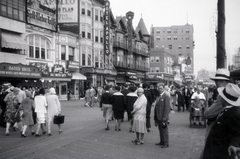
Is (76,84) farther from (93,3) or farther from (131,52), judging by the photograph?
(131,52)

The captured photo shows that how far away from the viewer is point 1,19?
77.4 ft

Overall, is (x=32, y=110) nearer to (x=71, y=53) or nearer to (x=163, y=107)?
(x=163, y=107)

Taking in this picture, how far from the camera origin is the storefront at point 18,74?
72.3 ft

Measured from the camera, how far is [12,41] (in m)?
24.2

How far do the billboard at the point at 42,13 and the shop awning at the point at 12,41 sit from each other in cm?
282

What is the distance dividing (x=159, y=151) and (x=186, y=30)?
4404 inches

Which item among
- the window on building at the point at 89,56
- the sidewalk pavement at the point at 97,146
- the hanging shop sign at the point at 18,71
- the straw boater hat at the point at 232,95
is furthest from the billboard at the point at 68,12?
the straw boater hat at the point at 232,95

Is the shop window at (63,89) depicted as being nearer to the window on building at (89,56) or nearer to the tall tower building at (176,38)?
the window on building at (89,56)

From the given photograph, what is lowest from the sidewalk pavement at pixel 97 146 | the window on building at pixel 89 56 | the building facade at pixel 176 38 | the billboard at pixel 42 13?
the sidewalk pavement at pixel 97 146

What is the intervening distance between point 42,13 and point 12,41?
646cm

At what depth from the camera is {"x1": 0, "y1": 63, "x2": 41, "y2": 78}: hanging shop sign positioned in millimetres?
21859

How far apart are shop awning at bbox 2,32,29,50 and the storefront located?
2.00 meters

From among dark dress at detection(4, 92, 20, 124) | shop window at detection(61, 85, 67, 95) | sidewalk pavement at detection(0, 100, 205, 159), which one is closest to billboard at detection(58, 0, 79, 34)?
shop window at detection(61, 85, 67, 95)

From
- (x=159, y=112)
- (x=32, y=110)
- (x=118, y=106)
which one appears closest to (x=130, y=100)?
(x=118, y=106)
